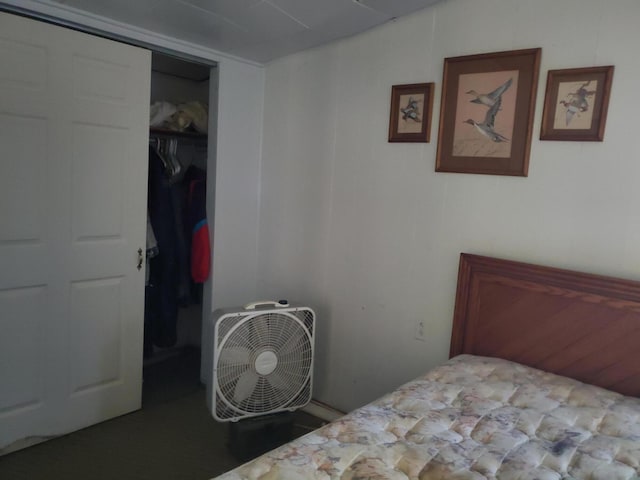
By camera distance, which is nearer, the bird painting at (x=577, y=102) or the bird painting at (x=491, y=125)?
the bird painting at (x=577, y=102)

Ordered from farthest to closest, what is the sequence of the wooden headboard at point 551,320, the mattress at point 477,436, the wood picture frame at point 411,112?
the wood picture frame at point 411,112 → the wooden headboard at point 551,320 → the mattress at point 477,436

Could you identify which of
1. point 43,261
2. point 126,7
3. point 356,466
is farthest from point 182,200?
point 356,466

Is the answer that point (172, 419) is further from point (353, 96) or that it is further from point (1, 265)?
point (353, 96)

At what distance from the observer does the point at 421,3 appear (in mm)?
2109

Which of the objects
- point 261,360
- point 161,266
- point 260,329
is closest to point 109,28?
point 161,266

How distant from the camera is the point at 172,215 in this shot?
2881 mm

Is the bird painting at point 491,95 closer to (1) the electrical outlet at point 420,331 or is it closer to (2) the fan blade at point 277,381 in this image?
(1) the electrical outlet at point 420,331

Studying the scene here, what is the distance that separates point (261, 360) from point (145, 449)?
0.75m

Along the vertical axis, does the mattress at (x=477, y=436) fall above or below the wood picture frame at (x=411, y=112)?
below

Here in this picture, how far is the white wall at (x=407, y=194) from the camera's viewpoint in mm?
1752

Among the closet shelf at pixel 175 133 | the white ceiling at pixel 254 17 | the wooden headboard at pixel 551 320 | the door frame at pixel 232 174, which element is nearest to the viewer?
the wooden headboard at pixel 551 320

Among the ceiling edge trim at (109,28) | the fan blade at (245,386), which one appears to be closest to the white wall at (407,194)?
the ceiling edge trim at (109,28)

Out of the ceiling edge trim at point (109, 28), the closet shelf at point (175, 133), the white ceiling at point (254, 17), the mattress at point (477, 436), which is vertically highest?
the white ceiling at point (254, 17)

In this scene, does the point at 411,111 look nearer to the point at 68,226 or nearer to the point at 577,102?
the point at 577,102
